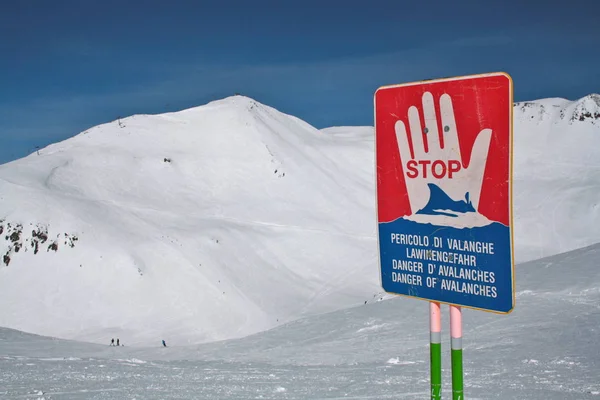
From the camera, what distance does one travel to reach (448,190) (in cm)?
351

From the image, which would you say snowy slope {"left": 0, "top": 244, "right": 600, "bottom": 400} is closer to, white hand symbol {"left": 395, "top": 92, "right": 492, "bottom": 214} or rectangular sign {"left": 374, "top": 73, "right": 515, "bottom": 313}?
rectangular sign {"left": 374, "top": 73, "right": 515, "bottom": 313}

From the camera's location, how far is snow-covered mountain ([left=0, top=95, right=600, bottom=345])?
32.4 m

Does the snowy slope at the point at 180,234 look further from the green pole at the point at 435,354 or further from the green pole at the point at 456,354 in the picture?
the green pole at the point at 456,354

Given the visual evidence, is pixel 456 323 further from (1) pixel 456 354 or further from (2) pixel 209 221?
(2) pixel 209 221

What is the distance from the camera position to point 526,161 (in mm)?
61219

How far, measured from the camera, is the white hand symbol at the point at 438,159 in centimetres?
335

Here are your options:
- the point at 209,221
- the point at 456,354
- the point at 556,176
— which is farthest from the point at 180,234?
the point at 556,176

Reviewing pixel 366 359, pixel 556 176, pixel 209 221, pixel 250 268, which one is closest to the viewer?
pixel 366 359

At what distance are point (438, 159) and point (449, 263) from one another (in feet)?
2.05

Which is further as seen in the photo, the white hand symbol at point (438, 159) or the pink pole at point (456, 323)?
the pink pole at point (456, 323)

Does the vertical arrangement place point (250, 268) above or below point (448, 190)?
above

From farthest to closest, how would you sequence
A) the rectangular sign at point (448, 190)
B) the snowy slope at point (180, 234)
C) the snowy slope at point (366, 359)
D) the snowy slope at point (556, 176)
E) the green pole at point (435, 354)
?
the snowy slope at point (556, 176), the snowy slope at point (180, 234), the snowy slope at point (366, 359), the green pole at point (435, 354), the rectangular sign at point (448, 190)

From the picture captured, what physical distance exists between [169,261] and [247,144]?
22439 mm

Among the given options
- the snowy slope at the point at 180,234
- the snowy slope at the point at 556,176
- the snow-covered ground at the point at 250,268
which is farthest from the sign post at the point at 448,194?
the snowy slope at the point at 556,176
